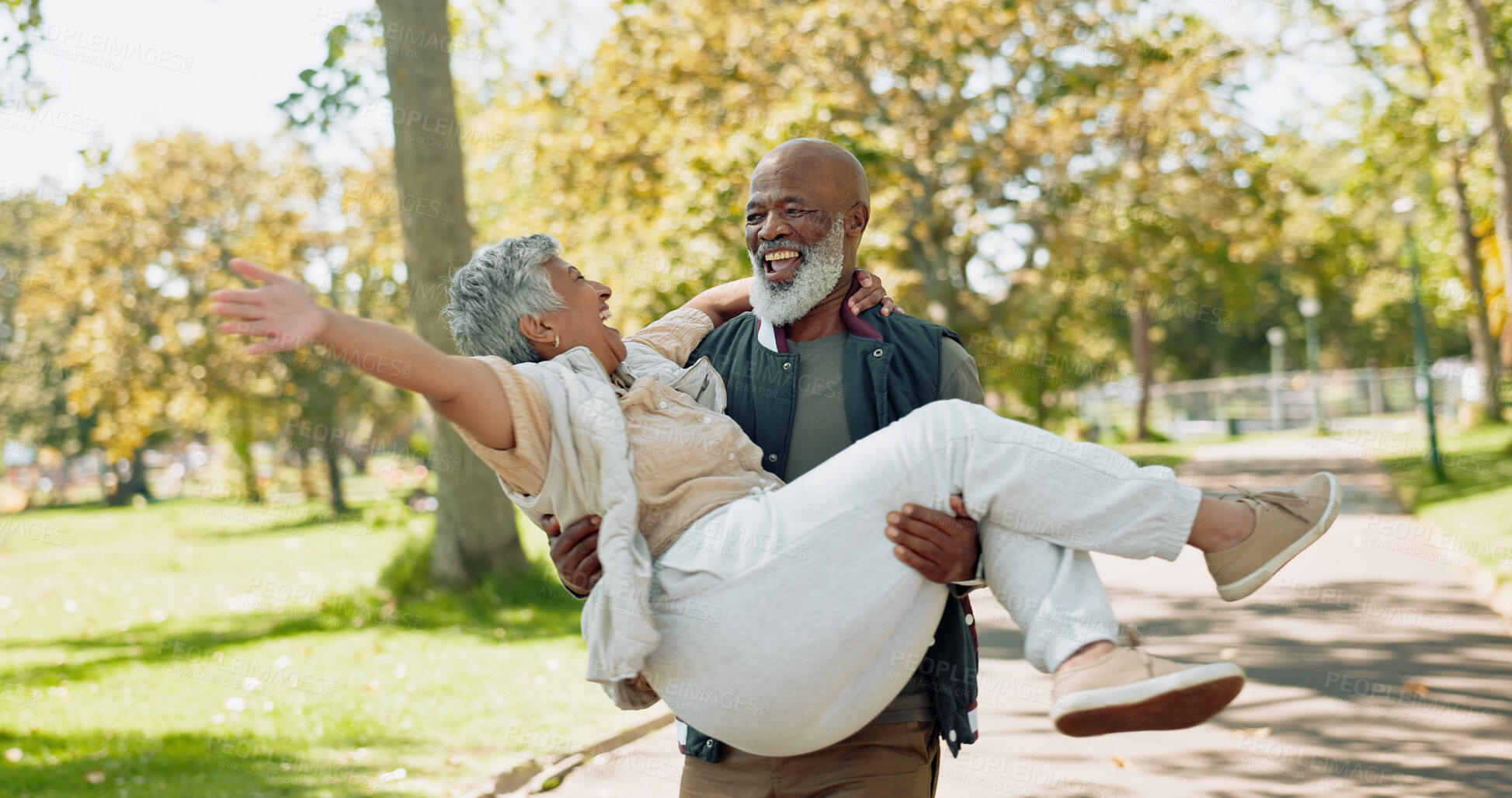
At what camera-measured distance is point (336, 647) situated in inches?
393

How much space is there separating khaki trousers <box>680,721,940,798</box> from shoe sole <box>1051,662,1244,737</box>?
0.72 metres

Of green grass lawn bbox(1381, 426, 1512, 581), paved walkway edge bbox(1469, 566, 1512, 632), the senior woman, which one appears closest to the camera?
the senior woman

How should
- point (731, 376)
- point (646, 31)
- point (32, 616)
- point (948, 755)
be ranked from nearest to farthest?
point (731, 376) < point (948, 755) < point (32, 616) < point (646, 31)

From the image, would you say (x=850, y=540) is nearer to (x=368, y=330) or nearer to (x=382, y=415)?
(x=368, y=330)

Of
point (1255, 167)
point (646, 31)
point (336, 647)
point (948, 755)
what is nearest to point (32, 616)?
point (336, 647)

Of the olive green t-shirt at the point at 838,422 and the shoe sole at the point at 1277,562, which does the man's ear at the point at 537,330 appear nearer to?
the olive green t-shirt at the point at 838,422

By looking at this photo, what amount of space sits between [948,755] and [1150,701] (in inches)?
204

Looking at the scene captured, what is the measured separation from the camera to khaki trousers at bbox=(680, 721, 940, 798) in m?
2.88

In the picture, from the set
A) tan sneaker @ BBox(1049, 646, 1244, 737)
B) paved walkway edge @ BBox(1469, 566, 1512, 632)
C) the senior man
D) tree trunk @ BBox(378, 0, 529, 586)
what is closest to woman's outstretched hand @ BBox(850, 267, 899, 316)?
the senior man

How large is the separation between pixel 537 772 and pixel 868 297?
4.61 metres

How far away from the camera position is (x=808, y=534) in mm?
2408

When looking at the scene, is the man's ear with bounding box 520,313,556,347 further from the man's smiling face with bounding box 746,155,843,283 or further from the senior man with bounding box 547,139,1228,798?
the man's smiling face with bounding box 746,155,843,283

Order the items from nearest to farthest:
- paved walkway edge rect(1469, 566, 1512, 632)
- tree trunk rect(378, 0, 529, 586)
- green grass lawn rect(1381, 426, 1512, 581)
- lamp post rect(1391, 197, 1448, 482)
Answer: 1. paved walkway edge rect(1469, 566, 1512, 632)
2. tree trunk rect(378, 0, 529, 586)
3. green grass lawn rect(1381, 426, 1512, 581)
4. lamp post rect(1391, 197, 1448, 482)

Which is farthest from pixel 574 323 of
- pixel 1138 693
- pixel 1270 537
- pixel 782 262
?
pixel 1270 537
